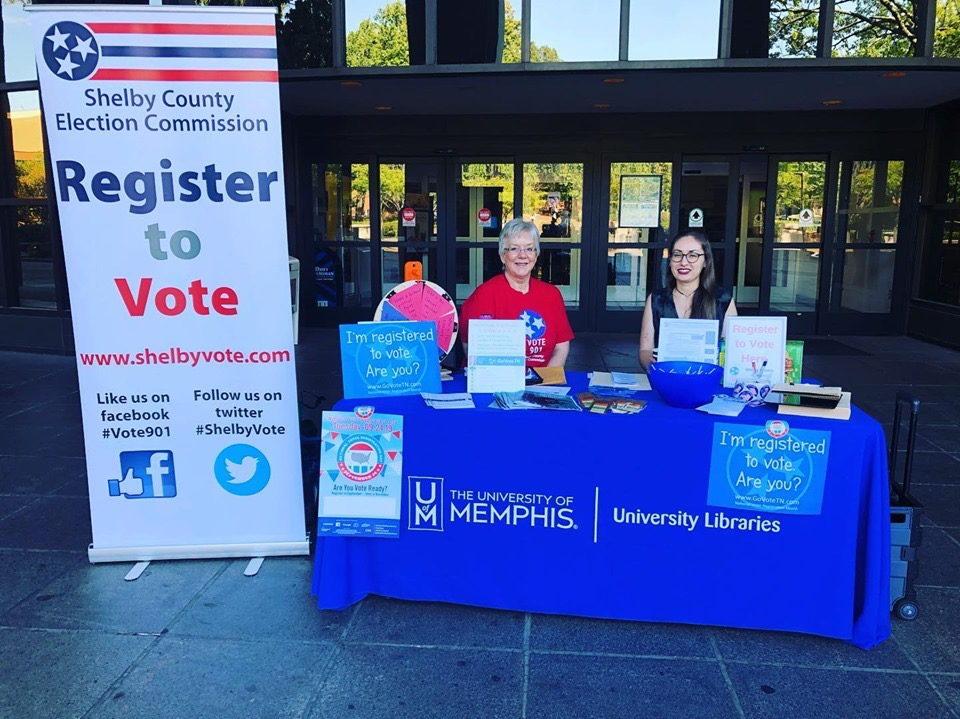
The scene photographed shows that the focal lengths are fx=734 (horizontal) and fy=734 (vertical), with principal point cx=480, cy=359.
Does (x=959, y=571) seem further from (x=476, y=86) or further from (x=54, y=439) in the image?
(x=476, y=86)

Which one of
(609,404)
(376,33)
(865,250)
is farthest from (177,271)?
(865,250)

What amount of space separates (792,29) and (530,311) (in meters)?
5.24

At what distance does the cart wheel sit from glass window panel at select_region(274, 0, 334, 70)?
6.62 m

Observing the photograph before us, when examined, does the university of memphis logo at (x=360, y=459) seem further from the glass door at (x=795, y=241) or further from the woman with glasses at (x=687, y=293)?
the glass door at (x=795, y=241)

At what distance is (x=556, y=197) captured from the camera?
9297 millimetres

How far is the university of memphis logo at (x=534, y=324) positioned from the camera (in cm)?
375

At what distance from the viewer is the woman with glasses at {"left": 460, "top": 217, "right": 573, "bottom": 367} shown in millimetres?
3660

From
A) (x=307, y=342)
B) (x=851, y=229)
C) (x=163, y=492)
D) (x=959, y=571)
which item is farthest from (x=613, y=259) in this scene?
(x=163, y=492)

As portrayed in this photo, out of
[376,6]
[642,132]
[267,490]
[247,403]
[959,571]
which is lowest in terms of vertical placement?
[959,571]

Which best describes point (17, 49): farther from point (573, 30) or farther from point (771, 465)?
point (771, 465)

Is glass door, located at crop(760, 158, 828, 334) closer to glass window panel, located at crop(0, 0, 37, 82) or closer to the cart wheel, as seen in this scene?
the cart wheel

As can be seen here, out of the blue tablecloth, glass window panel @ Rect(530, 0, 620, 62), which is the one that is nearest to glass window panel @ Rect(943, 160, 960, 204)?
glass window panel @ Rect(530, 0, 620, 62)

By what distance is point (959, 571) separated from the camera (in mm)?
3258

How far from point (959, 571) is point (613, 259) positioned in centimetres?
651
